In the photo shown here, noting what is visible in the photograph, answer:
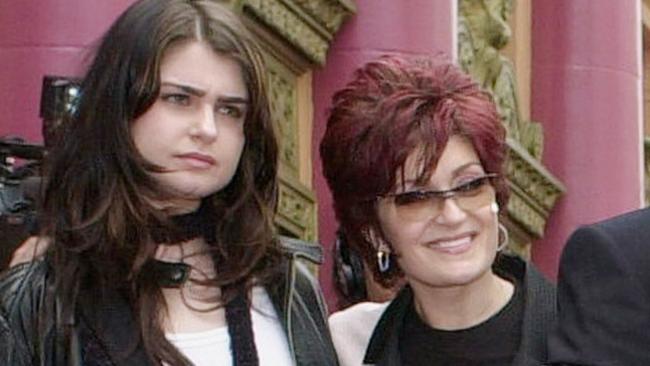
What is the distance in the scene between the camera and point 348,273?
221 inches

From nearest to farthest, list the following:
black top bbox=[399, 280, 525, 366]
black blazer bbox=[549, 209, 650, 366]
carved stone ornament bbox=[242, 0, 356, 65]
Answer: black blazer bbox=[549, 209, 650, 366] < black top bbox=[399, 280, 525, 366] < carved stone ornament bbox=[242, 0, 356, 65]

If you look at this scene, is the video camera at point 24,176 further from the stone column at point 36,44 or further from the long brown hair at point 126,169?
the stone column at point 36,44

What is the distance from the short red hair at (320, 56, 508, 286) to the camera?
4.27 meters

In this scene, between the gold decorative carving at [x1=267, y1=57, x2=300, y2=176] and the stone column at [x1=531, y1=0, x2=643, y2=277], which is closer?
the gold decorative carving at [x1=267, y1=57, x2=300, y2=176]

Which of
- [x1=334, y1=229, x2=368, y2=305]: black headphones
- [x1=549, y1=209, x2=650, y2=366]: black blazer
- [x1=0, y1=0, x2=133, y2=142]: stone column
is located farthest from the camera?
[x1=0, y1=0, x2=133, y2=142]: stone column

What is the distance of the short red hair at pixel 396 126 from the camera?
14.0ft

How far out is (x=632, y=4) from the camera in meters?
14.7

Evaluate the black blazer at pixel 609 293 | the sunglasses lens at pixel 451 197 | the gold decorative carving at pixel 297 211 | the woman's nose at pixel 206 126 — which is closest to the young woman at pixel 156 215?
the woman's nose at pixel 206 126

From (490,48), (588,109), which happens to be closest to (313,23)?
(490,48)

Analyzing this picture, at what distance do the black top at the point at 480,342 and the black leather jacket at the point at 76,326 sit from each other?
22 cm

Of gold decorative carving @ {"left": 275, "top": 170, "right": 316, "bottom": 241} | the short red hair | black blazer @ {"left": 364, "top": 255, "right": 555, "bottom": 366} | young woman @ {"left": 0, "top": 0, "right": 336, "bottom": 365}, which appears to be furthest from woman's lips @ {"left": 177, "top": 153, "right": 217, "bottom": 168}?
gold decorative carving @ {"left": 275, "top": 170, "right": 316, "bottom": 241}

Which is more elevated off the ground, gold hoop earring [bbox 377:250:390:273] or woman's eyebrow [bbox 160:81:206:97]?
woman's eyebrow [bbox 160:81:206:97]

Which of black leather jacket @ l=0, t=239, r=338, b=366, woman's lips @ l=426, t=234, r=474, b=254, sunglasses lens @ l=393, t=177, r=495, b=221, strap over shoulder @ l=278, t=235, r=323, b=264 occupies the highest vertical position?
sunglasses lens @ l=393, t=177, r=495, b=221

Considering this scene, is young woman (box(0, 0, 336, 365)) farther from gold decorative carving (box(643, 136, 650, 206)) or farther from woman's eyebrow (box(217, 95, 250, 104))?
gold decorative carving (box(643, 136, 650, 206))
